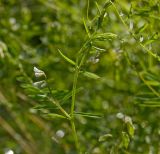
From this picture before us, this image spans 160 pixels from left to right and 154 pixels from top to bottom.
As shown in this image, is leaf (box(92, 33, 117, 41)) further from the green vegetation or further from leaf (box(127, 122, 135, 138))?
the green vegetation

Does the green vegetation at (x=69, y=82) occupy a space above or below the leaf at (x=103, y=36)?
below

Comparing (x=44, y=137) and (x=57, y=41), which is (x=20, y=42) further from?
(x=44, y=137)

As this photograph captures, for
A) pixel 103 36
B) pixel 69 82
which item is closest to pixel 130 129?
pixel 103 36

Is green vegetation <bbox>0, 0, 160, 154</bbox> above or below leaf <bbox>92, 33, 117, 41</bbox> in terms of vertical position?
below

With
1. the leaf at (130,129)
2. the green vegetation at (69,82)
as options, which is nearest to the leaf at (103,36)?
the leaf at (130,129)

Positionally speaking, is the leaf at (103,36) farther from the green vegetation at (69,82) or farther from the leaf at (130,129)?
the green vegetation at (69,82)

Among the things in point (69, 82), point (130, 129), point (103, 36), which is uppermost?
point (103, 36)

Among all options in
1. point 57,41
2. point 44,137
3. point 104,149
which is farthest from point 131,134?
point 44,137

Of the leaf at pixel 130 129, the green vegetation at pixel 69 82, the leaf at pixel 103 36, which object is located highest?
the leaf at pixel 103 36

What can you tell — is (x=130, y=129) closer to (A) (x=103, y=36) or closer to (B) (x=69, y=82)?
(A) (x=103, y=36)

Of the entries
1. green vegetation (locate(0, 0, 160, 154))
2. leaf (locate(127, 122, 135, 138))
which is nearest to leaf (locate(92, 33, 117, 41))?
leaf (locate(127, 122, 135, 138))

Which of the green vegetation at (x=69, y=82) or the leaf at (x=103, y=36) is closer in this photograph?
the leaf at (x=103, y=36)
